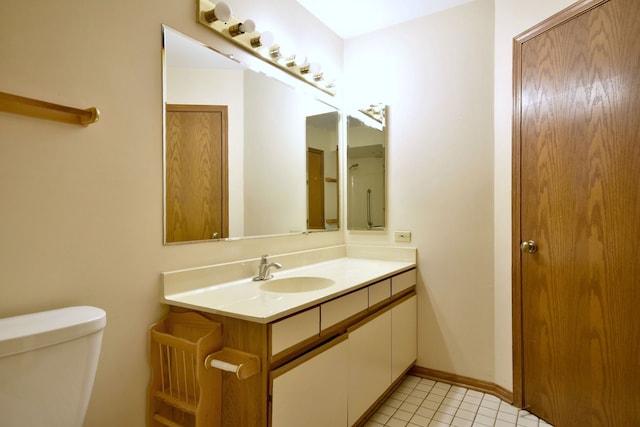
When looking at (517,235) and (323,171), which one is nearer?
(517,235)

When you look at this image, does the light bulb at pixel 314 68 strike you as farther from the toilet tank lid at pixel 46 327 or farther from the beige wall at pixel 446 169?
the toilet tank lid at pixel 46 327

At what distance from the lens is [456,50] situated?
2.23 metres

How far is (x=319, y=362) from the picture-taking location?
4.49ft

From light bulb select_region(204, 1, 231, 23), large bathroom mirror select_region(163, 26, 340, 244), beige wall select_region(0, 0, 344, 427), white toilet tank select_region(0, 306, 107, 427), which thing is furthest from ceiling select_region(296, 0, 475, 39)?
white toilet tank select_region(0, 306, 107, 427)

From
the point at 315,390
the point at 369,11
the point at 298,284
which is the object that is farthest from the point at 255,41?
the point at 315,390

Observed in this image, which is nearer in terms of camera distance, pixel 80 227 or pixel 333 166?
pixel 80 227

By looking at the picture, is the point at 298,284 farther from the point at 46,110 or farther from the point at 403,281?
the point at 46,110

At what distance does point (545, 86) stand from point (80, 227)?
7.14ft

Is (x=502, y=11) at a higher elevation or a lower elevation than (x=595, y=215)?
higher

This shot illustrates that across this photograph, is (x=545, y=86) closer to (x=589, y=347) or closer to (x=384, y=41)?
(x=384, y=41)

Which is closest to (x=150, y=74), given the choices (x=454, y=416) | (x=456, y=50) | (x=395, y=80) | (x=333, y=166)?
(x=333, y=166)

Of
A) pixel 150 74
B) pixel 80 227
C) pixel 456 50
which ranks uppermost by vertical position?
pixel 456 50

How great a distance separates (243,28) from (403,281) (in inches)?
65.0

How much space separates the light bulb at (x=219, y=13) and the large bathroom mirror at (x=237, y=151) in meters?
0.12
